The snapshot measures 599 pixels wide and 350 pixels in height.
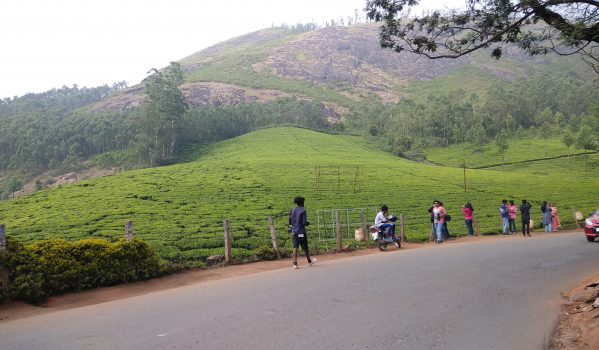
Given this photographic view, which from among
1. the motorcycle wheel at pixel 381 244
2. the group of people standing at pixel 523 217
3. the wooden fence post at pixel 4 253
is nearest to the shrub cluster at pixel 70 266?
A: the wooden fence post at pixel 4 253

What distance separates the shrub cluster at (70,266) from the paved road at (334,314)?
165cm

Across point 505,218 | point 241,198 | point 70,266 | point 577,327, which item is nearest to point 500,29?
point 577,327

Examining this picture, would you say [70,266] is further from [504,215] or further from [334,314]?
[504,215]

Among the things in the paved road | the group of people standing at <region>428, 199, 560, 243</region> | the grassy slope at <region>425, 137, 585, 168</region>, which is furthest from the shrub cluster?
the grassy slope at <region>425, 137, 585, 168</region>

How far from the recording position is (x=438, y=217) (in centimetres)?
2205

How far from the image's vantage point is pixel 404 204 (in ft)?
125

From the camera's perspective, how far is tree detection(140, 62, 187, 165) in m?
84.4

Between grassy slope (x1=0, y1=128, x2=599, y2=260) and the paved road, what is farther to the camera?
grassy slope (x1=0, y1=128, x2=599, y2=260)

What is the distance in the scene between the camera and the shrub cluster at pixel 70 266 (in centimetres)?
1048

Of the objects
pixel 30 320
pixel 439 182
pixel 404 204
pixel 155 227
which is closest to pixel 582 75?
pixel 439 182

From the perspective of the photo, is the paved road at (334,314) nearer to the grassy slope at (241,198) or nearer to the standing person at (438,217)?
the grassy slope at (241,198)

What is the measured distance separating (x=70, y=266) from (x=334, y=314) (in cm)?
723

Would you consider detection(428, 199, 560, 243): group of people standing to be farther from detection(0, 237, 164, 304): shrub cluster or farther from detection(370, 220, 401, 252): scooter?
detection(0, 237, 164, 304): shrub cluster

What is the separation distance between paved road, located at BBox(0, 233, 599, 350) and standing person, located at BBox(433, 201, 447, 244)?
9280 mm
